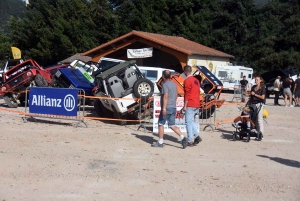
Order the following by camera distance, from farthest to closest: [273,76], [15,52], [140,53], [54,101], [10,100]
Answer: [15,52] → [140,53] → [273,76] → [10,100] → [54,101]

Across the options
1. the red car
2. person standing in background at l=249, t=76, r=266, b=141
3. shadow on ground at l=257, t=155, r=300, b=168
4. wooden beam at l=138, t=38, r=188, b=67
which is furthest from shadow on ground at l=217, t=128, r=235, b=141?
wooden beam at l=138, t=38, r=188, b=67

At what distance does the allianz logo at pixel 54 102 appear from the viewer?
13919 mm

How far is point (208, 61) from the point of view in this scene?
3828cm

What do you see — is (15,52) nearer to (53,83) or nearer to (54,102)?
(53,83)

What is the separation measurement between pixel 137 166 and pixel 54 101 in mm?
5621

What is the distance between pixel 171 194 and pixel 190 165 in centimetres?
208

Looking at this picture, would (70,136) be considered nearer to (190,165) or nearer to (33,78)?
(190,165)

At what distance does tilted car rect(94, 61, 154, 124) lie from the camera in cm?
1477

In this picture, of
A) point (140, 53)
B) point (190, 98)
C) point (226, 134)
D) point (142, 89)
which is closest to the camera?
Answer: point (190, 98)

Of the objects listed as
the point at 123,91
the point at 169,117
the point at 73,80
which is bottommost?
the point at 169,117

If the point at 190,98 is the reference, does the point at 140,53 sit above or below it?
above

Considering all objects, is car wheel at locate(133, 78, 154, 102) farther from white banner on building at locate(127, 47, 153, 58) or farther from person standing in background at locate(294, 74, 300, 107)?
white banner on building at locate(127, 47, 153, 58)

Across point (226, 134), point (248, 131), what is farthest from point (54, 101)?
point (248, 131)

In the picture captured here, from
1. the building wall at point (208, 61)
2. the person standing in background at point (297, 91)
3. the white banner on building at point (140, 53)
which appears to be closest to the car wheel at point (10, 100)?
the person standing in background at point (297, 91)
